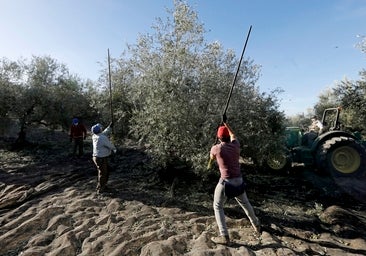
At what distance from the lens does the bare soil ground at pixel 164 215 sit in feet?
17.7

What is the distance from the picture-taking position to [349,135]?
1030cm

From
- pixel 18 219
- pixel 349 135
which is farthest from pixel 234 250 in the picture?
pixel 349 135

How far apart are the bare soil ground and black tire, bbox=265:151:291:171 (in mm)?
272

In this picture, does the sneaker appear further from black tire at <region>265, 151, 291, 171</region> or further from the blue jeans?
black tire at <region>265, 151, 291, 171</region>

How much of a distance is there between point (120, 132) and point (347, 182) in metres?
8.64

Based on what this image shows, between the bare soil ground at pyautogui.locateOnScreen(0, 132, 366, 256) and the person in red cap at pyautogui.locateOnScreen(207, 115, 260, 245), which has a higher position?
the person in red cap at pyautogui.locateOnScreen(207, 115, 260, 245)

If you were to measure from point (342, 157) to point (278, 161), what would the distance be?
6.63 ft

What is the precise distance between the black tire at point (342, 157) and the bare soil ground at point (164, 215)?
1.17 feet

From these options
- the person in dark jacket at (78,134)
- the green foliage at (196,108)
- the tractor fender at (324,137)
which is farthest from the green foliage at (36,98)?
the tractor fender at (324,137)

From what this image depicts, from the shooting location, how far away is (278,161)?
32.2ft

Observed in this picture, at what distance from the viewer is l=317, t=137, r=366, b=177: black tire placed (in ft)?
32.0

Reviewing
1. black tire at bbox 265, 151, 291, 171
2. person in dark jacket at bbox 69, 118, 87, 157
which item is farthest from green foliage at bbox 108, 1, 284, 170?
person in dark jacket at bbox 69, 118, 87, 157

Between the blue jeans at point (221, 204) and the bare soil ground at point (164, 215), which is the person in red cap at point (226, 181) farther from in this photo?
the bare soil ground at point (164, 215)

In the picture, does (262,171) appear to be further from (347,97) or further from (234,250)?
(347,97)
